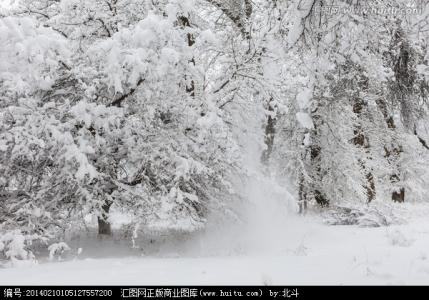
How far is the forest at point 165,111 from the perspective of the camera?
867cm

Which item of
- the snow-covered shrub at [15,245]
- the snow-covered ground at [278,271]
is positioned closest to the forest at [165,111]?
the snow-covered shrub at [15,245]

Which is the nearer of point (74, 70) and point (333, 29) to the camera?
point (333, 29)

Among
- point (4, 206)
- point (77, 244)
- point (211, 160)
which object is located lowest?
point (77, 244)

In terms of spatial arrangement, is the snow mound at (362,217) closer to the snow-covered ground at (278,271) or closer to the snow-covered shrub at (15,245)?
the snow-covered ground at (278,271)

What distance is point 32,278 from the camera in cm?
632

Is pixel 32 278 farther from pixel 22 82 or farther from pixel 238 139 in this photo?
pixel 238 139

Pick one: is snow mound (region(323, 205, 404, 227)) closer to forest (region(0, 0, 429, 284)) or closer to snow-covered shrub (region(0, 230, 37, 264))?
forest (region(0, 0, 429, 284))

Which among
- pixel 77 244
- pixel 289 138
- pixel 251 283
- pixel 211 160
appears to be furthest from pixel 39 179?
pixel 289 138

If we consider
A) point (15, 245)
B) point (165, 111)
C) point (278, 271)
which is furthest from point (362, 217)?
point (15, 245)

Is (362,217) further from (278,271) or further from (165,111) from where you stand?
(278,271)

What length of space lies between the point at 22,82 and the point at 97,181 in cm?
274

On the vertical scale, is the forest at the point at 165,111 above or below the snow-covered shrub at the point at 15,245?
above

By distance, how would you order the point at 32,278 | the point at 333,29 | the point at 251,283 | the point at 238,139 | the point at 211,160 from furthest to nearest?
the point at 238,139
the point at 211,160
the point at 333,29
the point at 32,278
the point at 251,283

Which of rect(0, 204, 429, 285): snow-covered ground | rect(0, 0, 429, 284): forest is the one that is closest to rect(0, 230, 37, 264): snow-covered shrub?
rect(0, 0, 429, 284): forest
